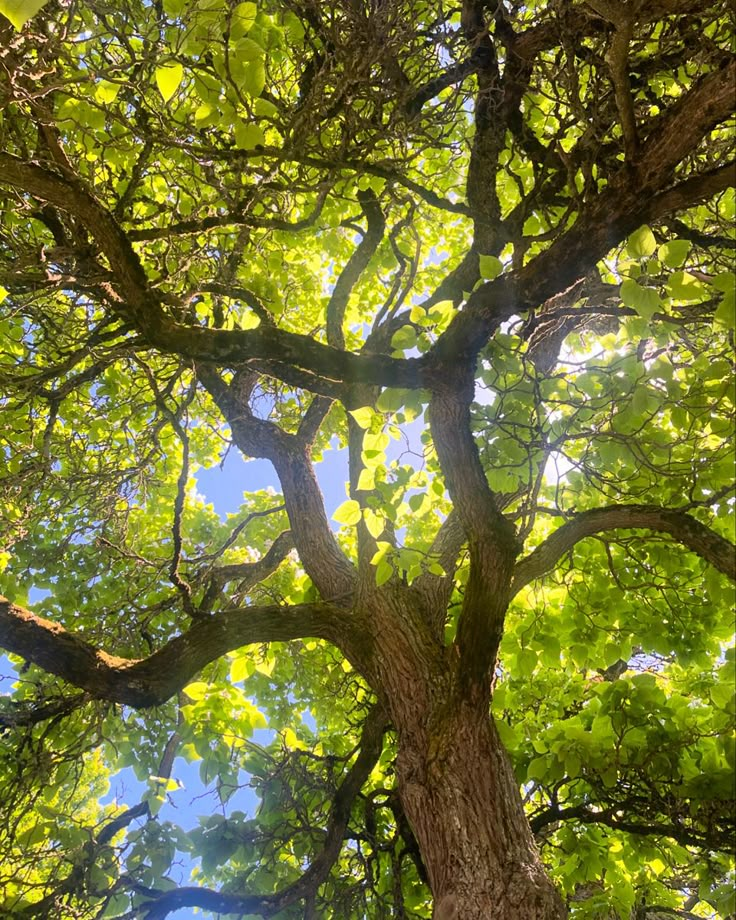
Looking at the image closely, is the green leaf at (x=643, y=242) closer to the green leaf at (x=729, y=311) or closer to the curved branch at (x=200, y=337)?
the green leaf at (x=729, y=311)

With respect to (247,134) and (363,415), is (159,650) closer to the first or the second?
(363,415)

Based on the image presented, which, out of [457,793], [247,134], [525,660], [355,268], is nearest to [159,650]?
[457,793]

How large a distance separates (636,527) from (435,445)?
1.13 metres

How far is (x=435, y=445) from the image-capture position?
2922 millimetres

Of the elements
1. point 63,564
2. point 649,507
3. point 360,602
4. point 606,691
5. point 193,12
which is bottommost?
point 606,691

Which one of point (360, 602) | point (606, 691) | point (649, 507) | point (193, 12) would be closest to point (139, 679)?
point (360, 602)

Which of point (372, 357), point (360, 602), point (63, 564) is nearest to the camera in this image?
point (372, 357)

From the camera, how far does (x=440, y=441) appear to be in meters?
2.88

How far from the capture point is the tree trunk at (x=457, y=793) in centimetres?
241

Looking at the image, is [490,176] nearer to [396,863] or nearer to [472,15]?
[472,15]

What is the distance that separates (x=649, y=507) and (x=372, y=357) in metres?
1.57

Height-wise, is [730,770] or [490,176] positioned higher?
[490,176]

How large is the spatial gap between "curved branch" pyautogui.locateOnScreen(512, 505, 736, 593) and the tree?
0.02m

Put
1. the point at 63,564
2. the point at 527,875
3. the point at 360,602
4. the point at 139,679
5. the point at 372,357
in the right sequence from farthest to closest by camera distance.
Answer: the point at 63,564, the point at 360,602, the point at 139,679, the point at 372,357, the point at 527,875
